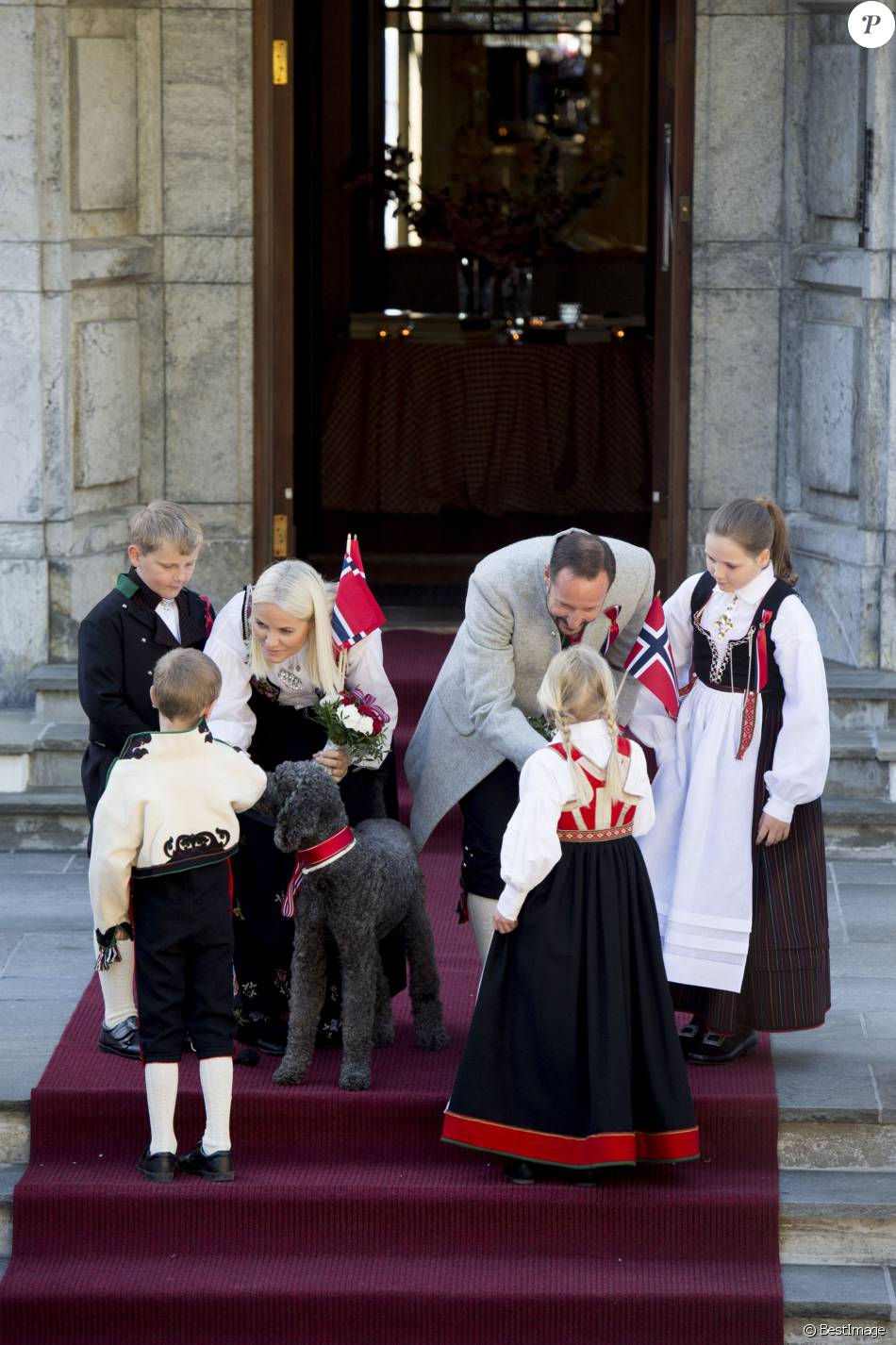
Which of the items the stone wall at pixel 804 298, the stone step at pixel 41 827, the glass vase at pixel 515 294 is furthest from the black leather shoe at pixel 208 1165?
the glass vase at pixel 515 294

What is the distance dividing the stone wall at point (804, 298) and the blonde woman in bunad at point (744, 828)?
2.42 m

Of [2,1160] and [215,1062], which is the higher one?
[215,1062]

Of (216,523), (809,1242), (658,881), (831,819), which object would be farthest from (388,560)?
(809,1242)

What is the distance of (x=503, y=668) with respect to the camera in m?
4.82

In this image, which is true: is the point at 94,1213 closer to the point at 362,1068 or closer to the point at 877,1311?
the point at 362,1068

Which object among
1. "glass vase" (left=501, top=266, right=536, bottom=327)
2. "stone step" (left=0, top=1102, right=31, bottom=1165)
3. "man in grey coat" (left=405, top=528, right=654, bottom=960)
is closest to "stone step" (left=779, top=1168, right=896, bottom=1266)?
"man in grey coat" (left=405, top=528, right=654, bottom=960)

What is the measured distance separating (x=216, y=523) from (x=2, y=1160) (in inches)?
136

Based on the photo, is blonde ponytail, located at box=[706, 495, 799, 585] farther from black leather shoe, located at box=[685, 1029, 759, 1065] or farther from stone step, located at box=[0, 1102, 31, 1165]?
stone step, located at box=[0, 1102, 31, 1165]

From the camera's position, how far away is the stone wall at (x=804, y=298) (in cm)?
717

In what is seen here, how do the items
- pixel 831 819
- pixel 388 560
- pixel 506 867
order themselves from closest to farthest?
1. pixel 506 867
2. pixel 831 819
3. pixel 388 560

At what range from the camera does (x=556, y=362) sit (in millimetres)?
10422

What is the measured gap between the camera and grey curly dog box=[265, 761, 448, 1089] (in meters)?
4.66

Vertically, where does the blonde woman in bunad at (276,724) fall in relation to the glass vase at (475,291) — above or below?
below

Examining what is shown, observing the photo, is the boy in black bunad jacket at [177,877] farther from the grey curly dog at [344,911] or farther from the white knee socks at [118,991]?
the white knee socks at [118,991]
